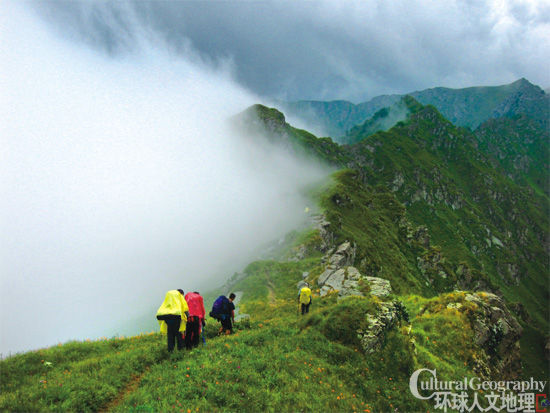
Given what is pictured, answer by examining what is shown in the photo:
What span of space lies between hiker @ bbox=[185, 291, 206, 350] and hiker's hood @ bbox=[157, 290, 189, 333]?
1022 millimetres

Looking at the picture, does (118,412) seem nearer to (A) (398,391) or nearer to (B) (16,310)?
(A) (398,391)

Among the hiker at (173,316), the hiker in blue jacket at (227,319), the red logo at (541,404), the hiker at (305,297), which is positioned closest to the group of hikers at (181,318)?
the hiker at (173,316)

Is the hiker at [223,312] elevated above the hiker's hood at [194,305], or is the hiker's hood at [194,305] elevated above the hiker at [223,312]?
the hiker's hood at [194,305]

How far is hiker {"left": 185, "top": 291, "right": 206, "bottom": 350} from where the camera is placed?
544 inches

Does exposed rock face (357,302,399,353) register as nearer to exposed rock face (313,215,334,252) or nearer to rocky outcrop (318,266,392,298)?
rocky outcrop (318,266,392,298)

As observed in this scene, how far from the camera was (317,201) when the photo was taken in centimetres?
10319

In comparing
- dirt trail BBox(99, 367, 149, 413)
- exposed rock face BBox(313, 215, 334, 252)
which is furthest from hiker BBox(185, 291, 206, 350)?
exposed rock face BBox(313, 215, 334, 252)

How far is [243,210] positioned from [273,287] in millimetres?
96657

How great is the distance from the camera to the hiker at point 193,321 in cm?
1381

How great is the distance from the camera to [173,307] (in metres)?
12.2

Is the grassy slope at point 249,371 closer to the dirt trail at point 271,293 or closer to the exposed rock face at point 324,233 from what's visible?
the dirt trail at point 271,293

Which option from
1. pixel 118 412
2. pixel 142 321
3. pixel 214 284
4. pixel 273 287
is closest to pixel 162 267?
pixel 142 321

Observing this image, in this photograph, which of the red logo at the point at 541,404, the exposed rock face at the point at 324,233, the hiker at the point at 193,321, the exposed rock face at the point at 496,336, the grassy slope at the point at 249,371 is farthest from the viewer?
the exposed rock face at the point at 324,233

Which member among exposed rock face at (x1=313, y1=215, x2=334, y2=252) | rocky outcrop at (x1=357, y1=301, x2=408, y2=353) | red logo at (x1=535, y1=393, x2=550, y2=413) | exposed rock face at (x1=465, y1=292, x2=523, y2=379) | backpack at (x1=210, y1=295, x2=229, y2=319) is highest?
exposed rock face at (x1=313, y1=215, x2=334, y2=252)
